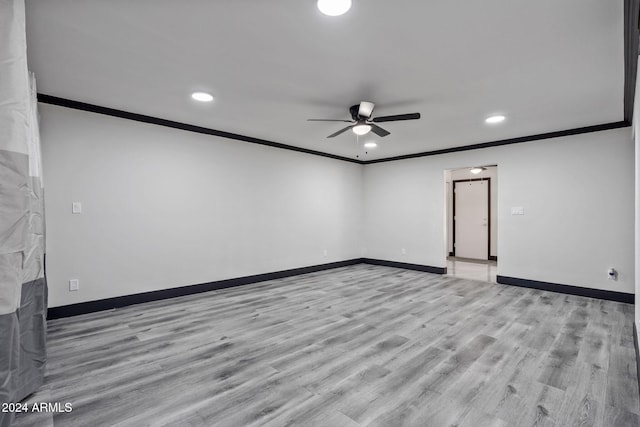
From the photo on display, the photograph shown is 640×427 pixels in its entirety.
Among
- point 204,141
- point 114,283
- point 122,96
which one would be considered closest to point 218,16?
point 122,96

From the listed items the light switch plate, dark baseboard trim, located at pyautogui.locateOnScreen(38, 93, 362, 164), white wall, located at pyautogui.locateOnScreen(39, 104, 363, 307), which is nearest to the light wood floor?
white wall, located at pyautogui.locateOnScreen(39, 104, 363, 307)

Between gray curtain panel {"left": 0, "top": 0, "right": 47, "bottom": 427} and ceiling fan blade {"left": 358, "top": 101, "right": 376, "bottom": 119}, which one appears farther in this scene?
ceiling fan blade {"left": 358, "top": 101, "right": 376, "bottom": 119}

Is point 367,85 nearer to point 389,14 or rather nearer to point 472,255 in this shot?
point 389,14

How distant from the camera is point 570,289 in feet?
15.2

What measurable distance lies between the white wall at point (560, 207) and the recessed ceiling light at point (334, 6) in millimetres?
4502

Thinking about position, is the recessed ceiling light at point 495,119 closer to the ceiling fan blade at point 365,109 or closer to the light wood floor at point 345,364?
the ceiling fan blade at point 365,109

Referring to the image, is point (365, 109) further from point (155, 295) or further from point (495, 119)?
point (155, 295)

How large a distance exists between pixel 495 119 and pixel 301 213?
140 inches

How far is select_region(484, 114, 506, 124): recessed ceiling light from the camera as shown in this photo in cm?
402

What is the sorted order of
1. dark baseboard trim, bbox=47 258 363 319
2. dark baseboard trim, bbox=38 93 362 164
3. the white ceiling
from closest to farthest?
1. the white ceiling
2. dark baseboard trim, bbox=38 93 362 164
3. dark baseboard trim, bbox=47 258 363 319

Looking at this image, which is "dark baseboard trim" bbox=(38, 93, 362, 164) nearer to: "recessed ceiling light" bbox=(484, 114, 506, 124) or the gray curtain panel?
the gray curtain panel

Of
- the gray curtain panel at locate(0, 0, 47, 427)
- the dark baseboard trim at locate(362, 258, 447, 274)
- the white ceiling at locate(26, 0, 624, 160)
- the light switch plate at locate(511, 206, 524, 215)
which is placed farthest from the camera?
the dark baseboard trim at locate(362, 258, 447, 274)

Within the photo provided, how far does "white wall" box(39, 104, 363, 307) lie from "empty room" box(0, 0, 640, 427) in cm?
3

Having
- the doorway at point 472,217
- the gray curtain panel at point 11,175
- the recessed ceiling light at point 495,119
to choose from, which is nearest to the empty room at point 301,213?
the gray curtain panel at point 11,175
